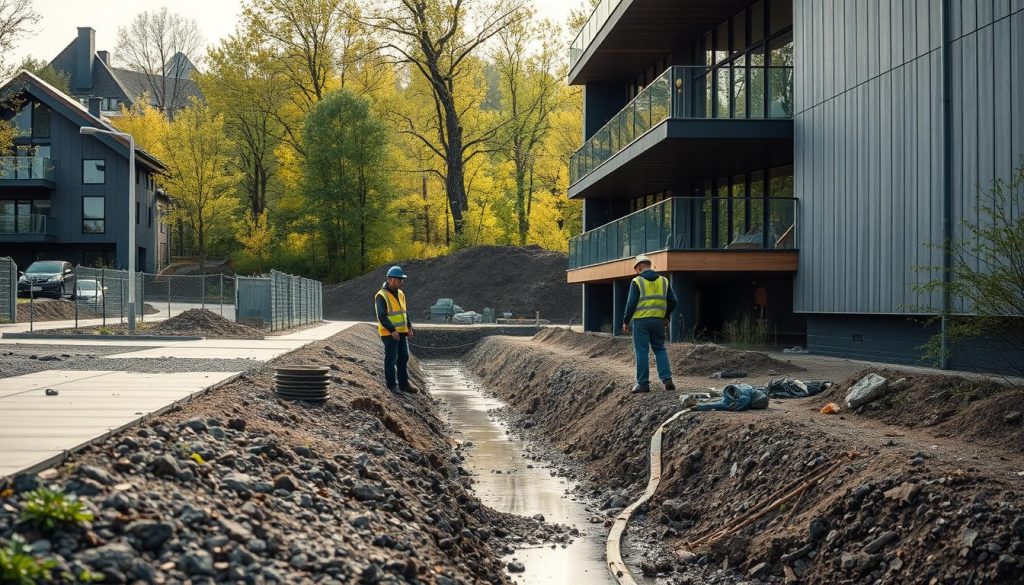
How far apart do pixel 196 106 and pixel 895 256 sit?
193ft

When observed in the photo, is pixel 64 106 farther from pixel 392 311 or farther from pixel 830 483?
pixel 830 483

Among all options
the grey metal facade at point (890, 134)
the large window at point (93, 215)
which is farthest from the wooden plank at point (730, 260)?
the large window at point (93, 215)

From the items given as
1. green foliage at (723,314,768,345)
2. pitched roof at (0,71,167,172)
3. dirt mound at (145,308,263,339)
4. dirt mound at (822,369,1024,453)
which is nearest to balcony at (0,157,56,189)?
pitched roof at (0,71,167,172)

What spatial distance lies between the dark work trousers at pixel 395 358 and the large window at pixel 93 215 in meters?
46.5

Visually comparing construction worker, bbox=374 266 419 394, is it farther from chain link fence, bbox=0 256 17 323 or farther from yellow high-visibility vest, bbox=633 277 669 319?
chain link fence, bbox=0 256 17 323

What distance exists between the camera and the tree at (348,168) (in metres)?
60.6

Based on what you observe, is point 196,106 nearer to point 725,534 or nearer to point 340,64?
point 340,64

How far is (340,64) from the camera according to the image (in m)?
62.0

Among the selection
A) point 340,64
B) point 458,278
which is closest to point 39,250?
point 340,64

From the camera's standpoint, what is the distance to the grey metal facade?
14430 millimetres

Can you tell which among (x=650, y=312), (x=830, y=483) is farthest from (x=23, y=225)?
(x=830, y=483)

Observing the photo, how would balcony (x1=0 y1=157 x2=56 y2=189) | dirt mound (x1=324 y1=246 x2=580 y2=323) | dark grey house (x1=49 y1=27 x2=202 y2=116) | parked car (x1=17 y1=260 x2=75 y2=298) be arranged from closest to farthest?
parked car (x1=17 y1=260 x2=75 y2=298)
dirt mound (x1=324 y1=246 x2=580 y2=323)
balcony (x1=0 y1=157 x2=56 y2=189)
dark grey house (x1=49 y1=27 x2=202 y2=116)

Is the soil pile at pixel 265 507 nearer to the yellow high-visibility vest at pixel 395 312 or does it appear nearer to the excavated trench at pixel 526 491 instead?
the excavated trench at pixel 526 491

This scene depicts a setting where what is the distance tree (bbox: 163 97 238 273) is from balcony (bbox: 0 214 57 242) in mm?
10786
